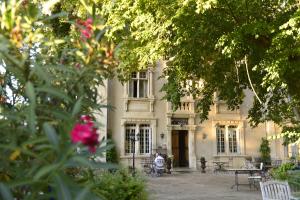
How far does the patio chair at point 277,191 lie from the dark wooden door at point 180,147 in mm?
22079

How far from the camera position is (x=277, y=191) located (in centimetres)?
701

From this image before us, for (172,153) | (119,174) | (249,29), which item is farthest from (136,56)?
(172,153)

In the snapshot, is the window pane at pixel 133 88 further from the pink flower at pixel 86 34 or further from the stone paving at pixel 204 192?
the pink flower at pixel 86 34

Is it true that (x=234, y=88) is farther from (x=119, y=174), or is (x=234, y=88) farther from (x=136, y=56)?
(x=119, y=174)

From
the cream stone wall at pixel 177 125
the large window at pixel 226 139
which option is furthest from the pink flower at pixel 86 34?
the large window at pixel 226 139

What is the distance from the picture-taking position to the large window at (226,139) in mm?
29653

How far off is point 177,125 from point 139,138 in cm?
277

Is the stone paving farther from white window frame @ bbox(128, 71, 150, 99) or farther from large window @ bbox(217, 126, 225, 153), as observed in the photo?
large window @ bbox(217, 126, 225, 153)

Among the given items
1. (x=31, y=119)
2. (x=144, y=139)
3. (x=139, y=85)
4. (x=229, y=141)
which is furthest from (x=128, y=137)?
(x=31, y=119)

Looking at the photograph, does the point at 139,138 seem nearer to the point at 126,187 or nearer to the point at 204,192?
the point at 204,192

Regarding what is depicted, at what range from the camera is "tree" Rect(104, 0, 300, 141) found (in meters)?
12.2

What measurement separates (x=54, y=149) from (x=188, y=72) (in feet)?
47.1

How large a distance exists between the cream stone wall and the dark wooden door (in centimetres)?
71

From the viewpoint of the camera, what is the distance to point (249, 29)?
12.4 metres
